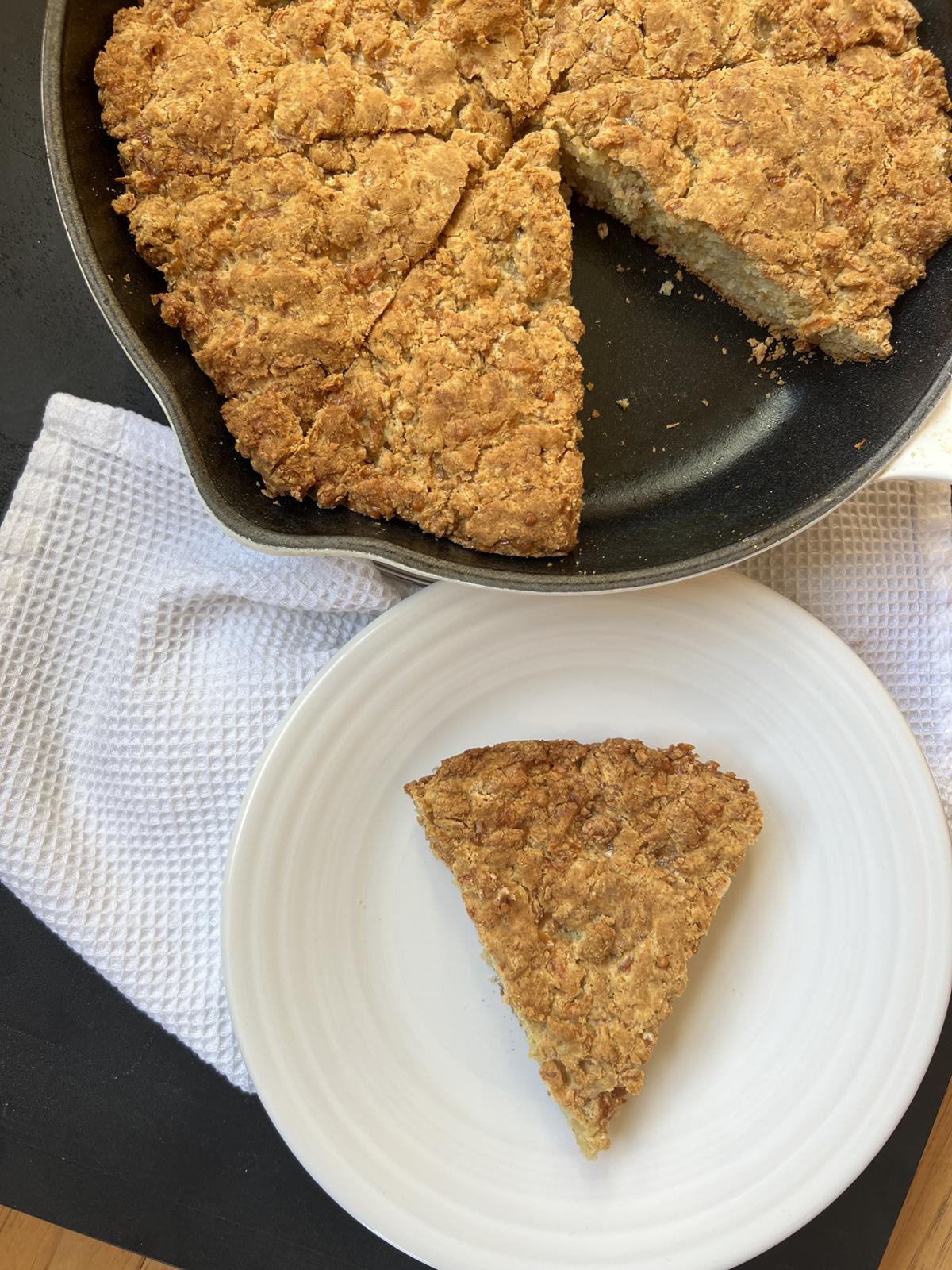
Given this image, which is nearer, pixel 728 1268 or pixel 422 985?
pixel 728 1268

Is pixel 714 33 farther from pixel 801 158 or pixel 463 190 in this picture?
pixel 463 190

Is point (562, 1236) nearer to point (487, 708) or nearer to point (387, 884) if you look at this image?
point (387, 884)

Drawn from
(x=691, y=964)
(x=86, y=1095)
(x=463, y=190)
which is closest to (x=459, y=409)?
(x=463, y=190)

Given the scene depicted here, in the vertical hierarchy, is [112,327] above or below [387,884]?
above

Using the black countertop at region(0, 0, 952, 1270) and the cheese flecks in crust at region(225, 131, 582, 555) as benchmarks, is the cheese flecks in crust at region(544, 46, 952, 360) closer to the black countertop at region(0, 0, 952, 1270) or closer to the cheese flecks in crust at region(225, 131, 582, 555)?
the cheese flecks in crust at region(225, 131, 582, 555)

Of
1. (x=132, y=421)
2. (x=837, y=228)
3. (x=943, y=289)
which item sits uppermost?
(x=837, y=228)

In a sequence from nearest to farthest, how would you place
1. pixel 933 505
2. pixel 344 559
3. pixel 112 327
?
pixel 112 327, pixel 344 559, pixel 933 505

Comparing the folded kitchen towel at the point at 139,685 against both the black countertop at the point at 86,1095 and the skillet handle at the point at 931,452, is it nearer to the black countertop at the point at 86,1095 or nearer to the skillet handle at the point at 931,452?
the black countertop at the point at 86,1095

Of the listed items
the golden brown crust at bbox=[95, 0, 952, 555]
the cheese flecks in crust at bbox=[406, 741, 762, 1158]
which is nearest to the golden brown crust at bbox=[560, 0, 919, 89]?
the golden brown crust at bbox=[95, 0, 952, 555]

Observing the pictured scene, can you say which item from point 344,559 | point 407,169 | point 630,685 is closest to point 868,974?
point 630,685
